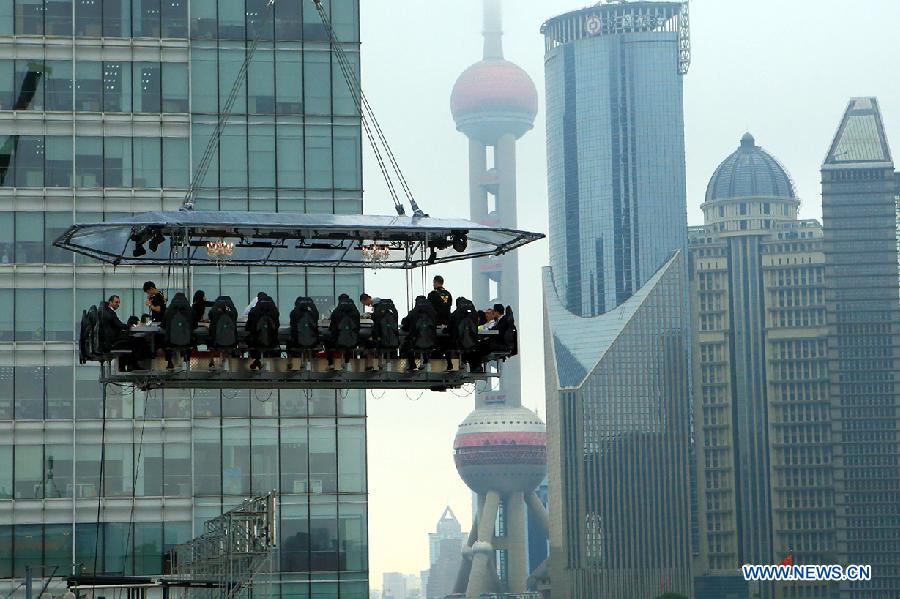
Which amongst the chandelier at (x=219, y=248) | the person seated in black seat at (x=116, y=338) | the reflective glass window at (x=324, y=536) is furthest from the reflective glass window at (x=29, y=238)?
the person seated in black seat at (x=116, y=338)

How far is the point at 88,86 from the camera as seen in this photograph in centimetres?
7575

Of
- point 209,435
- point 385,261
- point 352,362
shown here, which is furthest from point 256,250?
point 209,435

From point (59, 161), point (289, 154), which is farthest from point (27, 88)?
point (289, 154)

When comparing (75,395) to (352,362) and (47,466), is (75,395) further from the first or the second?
(352,362)

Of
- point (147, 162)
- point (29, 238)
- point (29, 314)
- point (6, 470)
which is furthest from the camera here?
point (147, 162)

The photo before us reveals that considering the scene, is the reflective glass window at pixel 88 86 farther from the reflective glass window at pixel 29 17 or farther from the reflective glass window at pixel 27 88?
the reflective glass window at pixel 29 17

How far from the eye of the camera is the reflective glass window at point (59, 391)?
73.4 metres

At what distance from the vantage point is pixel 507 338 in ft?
132

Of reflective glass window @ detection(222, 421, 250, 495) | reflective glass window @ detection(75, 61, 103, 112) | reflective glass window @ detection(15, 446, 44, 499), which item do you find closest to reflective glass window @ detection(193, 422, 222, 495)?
reflective glass window @ detection(222, 421, 250, 495)

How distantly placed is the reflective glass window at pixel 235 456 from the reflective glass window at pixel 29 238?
34.0 feet

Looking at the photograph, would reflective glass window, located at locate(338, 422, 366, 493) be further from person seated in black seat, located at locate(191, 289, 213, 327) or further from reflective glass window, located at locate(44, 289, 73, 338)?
person seated in black seat, located at locate(191, 289, 213, 327)

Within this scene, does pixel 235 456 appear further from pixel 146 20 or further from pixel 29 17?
pixel 29 17

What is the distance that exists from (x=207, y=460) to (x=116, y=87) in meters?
15.7

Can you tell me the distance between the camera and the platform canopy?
3944cm
